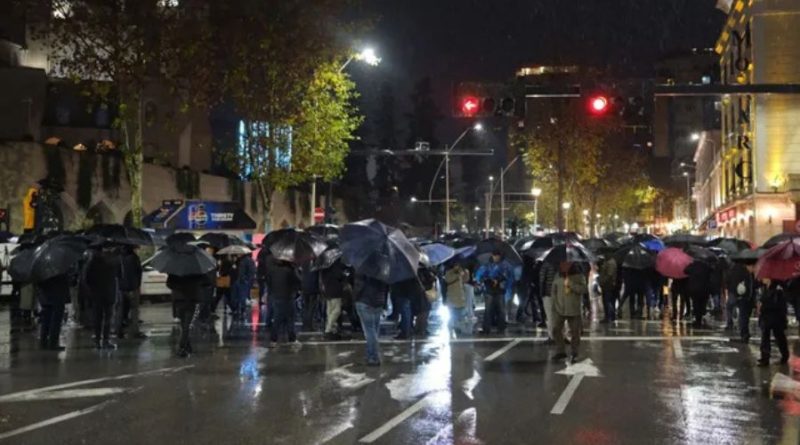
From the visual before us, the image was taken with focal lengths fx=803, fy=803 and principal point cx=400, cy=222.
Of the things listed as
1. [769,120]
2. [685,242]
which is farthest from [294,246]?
[769,120]

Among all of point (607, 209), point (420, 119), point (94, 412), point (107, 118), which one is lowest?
point (94, 412)

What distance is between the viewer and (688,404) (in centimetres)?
930

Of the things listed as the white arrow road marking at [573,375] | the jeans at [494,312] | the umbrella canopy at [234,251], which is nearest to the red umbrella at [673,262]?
the jeans at [494,312]

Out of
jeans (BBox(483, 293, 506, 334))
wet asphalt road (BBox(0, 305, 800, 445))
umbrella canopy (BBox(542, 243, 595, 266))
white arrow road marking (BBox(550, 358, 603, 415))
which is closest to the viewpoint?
wet asphalt road (BBox(0, 305, 800, 445))

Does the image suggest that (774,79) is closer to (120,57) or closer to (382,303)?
(120,57)

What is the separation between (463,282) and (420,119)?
8045 cm

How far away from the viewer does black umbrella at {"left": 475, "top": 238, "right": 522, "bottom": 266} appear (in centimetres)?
1641

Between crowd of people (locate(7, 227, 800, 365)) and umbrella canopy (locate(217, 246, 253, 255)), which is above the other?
umbrella canopy (locate(217, 246, 253, 255))

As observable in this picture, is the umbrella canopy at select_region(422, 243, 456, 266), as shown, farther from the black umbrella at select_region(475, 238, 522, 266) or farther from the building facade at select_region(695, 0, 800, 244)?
the building facade at select_region(695, 0, 800, 244)

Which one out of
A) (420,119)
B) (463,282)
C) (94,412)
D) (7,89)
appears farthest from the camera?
(420,119)

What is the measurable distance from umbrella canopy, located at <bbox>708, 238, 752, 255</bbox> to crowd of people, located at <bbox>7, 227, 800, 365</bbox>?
1.33 metres

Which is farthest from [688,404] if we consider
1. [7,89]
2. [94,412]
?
[7,89]

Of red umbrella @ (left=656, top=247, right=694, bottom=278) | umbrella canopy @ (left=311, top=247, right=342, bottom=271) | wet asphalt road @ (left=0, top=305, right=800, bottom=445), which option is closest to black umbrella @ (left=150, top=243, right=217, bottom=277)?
wet asphalt road @ (left=0, top=305, right=800, bottom=445)

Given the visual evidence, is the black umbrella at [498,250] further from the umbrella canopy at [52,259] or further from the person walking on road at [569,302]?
→ the umbrella canopy at [52,259]
